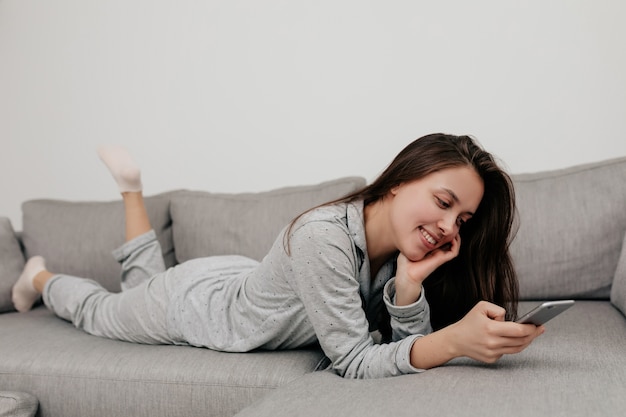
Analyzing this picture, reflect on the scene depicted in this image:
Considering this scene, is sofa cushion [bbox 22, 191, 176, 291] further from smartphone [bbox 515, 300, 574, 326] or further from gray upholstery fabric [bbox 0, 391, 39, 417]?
smartphone [bbox 515, 300, 574, 326]

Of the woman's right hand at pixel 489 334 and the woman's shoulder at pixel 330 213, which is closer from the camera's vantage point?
the woman's right hand at pixel 489 334

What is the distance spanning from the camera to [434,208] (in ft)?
4.70

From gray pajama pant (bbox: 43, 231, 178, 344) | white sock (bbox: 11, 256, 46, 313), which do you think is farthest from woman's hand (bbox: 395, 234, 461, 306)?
white sock (bbox: 11, 256, 46, 313)

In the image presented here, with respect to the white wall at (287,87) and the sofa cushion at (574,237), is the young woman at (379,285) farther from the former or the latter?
the white wall at (287,87)

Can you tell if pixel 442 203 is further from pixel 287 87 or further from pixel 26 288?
pixel 26 288

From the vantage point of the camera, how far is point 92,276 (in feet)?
7.75

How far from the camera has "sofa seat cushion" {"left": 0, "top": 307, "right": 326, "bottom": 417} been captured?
153cm

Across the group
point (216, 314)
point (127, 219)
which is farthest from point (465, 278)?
point (127, 219)

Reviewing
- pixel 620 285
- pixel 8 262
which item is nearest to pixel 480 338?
pixel 620 285

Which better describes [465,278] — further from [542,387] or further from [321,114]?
[321,114]

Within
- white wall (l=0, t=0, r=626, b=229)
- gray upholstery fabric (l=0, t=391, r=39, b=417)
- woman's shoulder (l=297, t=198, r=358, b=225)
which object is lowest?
gray upholstery fabric (l=0, t=391, r=39, b=417)

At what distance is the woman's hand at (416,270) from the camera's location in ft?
4.95

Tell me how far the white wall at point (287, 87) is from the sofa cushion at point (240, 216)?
1.08ft

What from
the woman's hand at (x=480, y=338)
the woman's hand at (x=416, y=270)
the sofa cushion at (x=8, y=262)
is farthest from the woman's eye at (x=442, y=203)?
the sofa cushion at (x=8, y=262)
